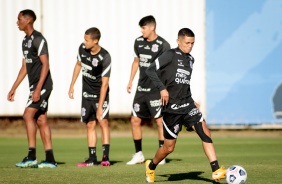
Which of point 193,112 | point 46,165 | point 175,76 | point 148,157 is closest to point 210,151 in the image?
point 193,112

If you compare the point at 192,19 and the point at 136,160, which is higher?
the point at 192,19

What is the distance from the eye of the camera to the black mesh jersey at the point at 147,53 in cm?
1451

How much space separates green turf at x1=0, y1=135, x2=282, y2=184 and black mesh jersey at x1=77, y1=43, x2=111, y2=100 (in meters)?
1.26

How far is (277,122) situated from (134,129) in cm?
877

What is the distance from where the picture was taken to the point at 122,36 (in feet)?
77.0

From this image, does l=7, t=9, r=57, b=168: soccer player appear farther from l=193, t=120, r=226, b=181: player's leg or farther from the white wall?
the white wall

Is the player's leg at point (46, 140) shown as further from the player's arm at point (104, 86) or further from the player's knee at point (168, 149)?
the player's knee at point (168, 149)

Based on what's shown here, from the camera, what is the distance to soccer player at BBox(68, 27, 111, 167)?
13.9m

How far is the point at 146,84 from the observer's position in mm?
14695

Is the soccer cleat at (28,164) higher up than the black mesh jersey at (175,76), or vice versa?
the black mesh jersey at (175,76)

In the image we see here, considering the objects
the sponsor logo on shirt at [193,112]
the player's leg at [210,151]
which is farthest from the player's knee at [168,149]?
the sponsor logo on shirt at [193,112]

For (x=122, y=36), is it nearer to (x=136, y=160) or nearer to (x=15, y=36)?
(x=15, y=36)

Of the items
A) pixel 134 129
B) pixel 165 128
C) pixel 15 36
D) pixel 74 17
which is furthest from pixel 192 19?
pixel 165 128

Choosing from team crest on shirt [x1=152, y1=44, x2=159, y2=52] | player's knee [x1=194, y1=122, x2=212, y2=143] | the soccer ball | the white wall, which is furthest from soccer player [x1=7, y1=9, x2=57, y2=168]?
the white wall
